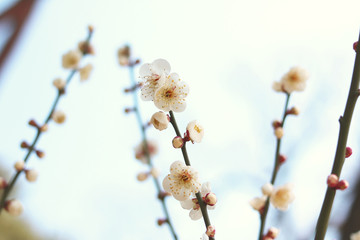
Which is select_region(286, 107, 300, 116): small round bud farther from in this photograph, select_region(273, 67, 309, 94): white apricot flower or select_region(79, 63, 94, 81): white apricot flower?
select_region(79, 63, 94, 81): white apricot flower

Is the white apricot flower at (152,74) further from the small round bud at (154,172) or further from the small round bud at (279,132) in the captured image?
the small round bud at (154,172)

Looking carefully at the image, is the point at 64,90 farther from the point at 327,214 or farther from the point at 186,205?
the point at 327,214

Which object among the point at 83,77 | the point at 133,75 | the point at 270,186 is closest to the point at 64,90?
the point at 83,77

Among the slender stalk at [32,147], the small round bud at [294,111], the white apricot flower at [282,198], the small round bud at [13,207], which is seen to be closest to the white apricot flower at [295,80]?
the small round bud at [294,111]

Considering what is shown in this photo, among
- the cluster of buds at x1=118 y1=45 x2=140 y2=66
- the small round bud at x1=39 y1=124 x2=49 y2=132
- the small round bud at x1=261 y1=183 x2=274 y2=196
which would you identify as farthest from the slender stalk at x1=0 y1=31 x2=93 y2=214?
the small round bud at x1=261 y1=183 x2=274 y2=196

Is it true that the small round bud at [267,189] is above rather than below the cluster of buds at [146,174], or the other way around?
below

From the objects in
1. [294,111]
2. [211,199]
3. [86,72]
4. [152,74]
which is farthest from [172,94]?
[86,72]
